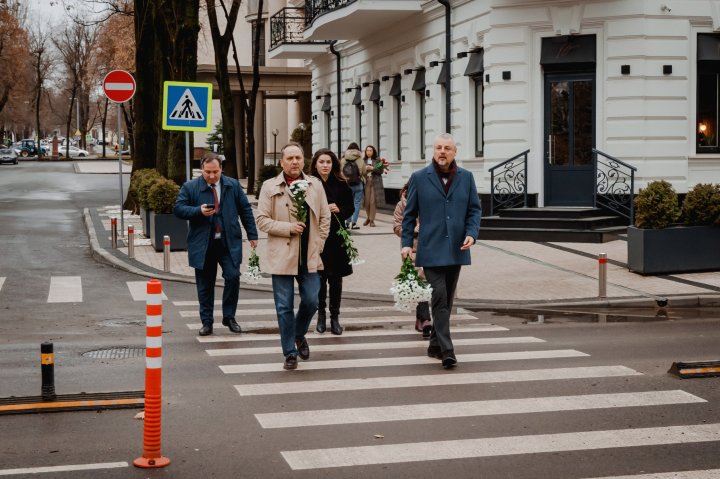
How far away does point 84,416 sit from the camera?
309 inches

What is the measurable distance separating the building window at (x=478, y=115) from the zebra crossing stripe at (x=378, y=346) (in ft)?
47.7

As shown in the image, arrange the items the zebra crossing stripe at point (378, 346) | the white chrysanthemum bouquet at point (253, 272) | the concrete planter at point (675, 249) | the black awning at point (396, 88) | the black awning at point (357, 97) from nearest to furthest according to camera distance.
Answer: the zebra crossing stripe at point (378, 346) → the white chrysanthemum bouquet at point (253, 272) → the concrete planter at point (675, 249) → the black awning at point (396, 88) → the black awning at point (357, 97)

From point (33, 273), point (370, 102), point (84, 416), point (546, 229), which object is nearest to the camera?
point (84, 416)

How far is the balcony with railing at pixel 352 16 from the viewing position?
94.0 ft

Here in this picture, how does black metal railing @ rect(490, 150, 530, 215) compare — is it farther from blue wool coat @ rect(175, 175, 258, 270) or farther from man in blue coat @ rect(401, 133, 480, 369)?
man in blue coat @ rect(401, 133, 480, 369)

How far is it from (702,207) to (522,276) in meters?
2.85

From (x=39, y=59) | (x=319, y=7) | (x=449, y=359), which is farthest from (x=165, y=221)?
(x=39, y=59)

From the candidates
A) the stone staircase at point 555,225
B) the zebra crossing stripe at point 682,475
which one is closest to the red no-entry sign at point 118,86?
the stone staircase at point 555,225

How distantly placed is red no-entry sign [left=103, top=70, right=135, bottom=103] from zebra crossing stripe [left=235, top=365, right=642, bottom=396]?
568 inches

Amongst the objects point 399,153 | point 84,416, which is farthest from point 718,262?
point 399,153

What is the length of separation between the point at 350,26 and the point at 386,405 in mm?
24295

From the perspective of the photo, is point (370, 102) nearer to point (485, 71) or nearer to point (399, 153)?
point (399, 153)

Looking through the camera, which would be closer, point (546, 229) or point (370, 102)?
point (546, 229)

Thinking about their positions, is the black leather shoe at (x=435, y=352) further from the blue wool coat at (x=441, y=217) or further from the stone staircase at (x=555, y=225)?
the stone staircase at (x=555, y=225)
